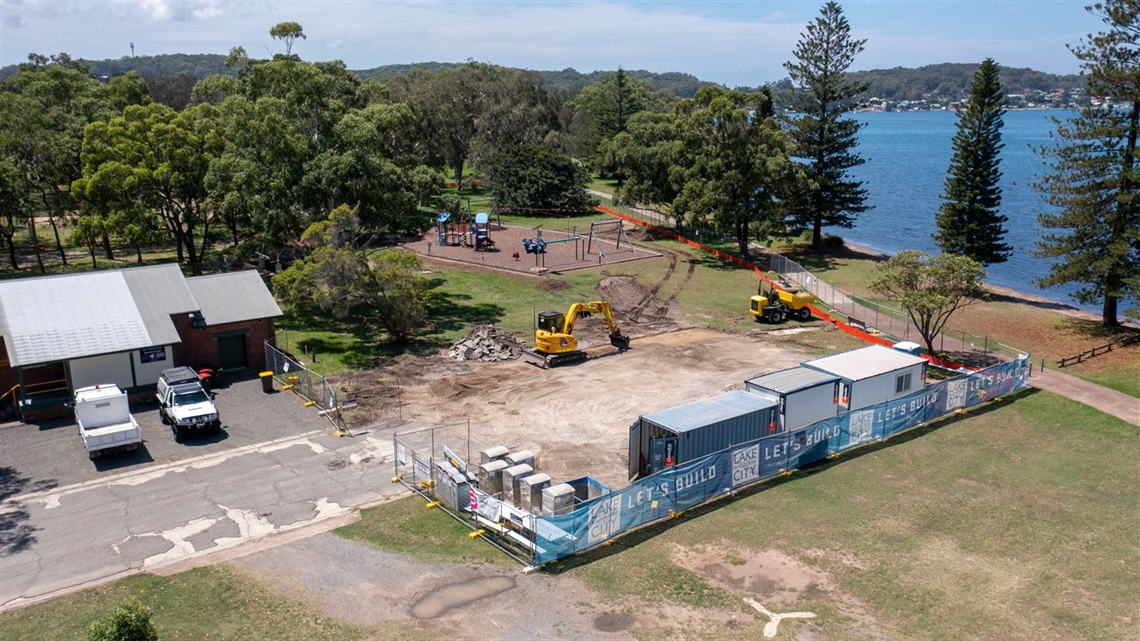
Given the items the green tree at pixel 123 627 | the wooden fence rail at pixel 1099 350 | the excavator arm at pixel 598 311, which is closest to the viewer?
the green tree at pixel 123 627

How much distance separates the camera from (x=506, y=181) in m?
88.6

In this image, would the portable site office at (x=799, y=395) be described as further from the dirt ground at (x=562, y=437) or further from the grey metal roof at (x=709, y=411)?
the dirt ground at (x=562, y=437)

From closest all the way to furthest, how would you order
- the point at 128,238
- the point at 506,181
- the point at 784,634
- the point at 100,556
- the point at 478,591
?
the point at 784,634
the point at 478,591
the point at 100,556
the point at 128,238
the point at 506,181

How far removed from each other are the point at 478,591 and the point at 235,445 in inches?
573

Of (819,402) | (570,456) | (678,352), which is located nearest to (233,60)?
(678,352)

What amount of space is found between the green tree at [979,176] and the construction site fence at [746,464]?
24489 mm

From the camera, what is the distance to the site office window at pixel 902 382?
3450cm

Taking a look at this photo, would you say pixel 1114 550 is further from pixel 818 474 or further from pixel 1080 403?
pixel 1080 403

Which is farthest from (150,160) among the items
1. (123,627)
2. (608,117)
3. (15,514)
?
(608,117)

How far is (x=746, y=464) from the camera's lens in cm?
2764

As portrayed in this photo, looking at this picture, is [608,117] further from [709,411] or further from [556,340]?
[709,411]

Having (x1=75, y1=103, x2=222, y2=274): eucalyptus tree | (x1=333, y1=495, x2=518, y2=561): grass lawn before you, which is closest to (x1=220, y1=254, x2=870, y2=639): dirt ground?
(x1=333, y1=495, x2=518, y2=561): grass lawn

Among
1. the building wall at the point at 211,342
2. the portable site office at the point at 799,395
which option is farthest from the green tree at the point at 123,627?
the building wall at the point at 211,342

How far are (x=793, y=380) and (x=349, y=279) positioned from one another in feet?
73.4
